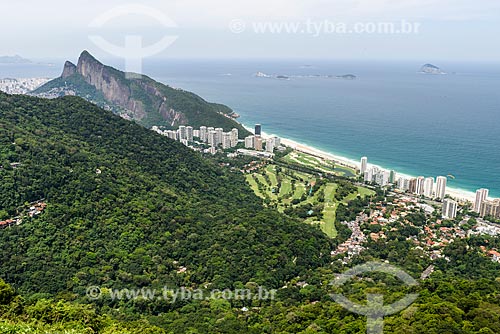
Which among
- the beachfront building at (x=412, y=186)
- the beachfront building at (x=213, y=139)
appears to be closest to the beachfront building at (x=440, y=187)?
the beachfront building at (x=412, y=186)

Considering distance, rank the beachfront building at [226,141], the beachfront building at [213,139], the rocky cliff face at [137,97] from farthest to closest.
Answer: the rocky cliff face at [137,97] → the beachfront building at [213,139] → the beachfront building at [226,141]

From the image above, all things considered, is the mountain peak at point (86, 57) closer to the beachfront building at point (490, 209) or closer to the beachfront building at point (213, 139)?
the beachfront building at point (213, 139)

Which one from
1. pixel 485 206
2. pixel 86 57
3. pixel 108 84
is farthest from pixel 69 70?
pixel 485 206

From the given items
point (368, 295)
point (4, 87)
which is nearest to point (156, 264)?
point (368, 295)

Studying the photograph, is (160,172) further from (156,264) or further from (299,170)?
(299,170)

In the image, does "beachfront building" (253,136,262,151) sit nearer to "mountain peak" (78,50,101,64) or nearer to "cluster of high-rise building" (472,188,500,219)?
"cluster of high-rise building" (472,188,500,219)

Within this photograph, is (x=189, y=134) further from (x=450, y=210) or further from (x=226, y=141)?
(x=450, y=210)
